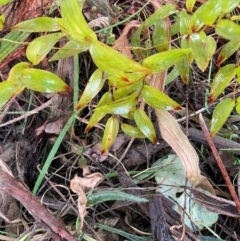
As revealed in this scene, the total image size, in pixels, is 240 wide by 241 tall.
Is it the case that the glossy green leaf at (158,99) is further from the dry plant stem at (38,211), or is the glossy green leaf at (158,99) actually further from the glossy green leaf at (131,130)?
the dry plant stem at (38,211)

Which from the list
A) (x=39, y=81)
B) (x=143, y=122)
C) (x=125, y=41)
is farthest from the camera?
(x=125, y=41)

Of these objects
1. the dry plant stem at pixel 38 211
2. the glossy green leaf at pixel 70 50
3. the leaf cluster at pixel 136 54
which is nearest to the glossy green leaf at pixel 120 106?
the leaf cluster at pixel 136 54

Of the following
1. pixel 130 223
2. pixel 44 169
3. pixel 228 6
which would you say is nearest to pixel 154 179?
pixel 130 223

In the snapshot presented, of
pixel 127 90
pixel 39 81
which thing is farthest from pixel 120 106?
pixel 39 81

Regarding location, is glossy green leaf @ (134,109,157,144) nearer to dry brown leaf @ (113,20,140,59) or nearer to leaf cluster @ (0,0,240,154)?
leaf cluster @ (0,0,240,154)

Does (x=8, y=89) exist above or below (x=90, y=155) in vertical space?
above

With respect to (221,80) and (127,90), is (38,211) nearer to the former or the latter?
(127,90)

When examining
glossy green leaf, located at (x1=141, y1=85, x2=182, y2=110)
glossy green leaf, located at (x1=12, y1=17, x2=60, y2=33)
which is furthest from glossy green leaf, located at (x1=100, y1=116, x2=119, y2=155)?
glossy green leaf, located at (x1=12, y1=17, x2=60, y2=33)
